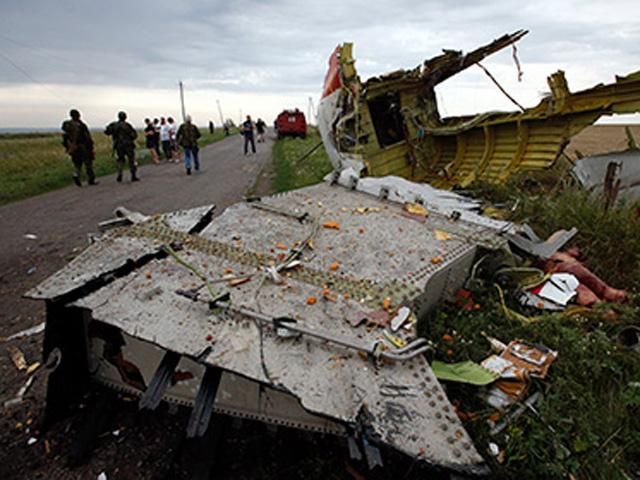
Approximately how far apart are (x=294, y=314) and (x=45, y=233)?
5701mm

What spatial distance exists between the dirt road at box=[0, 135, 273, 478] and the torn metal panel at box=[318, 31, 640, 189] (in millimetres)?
3004

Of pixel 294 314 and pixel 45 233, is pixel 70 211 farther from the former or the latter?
pixel 294 314

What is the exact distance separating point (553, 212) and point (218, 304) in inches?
173

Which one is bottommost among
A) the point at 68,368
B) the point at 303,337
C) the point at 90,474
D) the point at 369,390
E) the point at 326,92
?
the point at 90,474

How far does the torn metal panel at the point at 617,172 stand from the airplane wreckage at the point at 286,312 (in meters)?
1.89

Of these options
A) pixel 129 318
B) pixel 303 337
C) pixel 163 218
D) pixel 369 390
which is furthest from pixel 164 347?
pixel 163 218

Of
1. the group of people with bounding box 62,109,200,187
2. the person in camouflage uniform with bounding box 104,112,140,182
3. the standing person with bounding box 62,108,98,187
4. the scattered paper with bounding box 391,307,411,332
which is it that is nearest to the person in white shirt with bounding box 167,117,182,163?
the group of people with bounding box 62,109,200,187

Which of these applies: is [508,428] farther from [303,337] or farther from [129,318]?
[129,318]

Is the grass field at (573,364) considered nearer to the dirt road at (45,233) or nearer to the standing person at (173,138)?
the dirt road at (45,233)

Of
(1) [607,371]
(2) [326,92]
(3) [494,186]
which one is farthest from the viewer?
(2) [326,92]

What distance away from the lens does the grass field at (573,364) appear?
80.8 inches

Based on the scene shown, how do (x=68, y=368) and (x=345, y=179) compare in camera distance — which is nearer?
(x=68, y=368)

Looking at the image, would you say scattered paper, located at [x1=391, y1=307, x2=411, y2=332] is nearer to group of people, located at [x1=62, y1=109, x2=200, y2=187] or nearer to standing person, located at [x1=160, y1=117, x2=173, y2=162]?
group of people, located at [x1=62, y1=109, x2=200, y2=187]

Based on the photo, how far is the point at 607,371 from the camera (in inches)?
103
